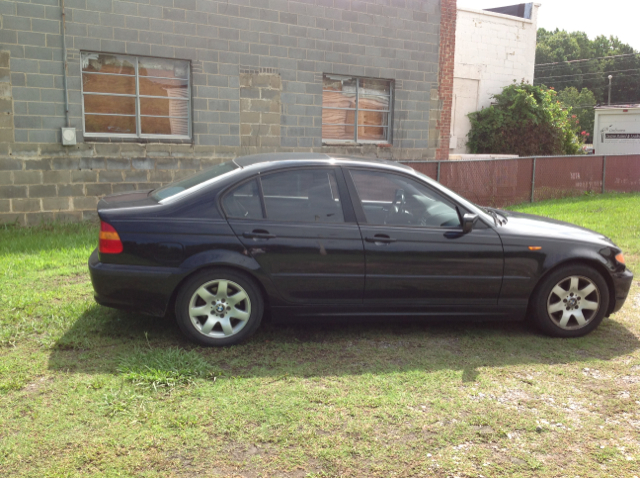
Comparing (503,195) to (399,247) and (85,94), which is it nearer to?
(85,94)

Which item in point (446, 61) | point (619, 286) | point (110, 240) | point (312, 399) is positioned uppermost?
point (446, 61)

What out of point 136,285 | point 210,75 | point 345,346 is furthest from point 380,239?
point 210,75

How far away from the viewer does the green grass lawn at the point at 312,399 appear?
3371 millimetres

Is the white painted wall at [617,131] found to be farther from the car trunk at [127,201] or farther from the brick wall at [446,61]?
the car trunk at [127,201]

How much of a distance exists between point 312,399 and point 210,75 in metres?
8.76

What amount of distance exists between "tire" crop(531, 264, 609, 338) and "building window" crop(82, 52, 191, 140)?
26.5 ft

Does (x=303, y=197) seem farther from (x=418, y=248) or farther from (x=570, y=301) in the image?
(x=570, y=301)

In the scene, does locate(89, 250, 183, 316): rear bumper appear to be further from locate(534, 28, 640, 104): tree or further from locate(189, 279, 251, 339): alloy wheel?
locate(534, 28, 640, 104): tree

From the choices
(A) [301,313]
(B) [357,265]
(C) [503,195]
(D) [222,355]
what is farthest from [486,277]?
(C) [503,195]

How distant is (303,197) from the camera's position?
5160mm

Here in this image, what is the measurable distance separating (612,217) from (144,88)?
963 cm

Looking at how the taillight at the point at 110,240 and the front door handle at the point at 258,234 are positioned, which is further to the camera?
the front door handle at the point at 258,234

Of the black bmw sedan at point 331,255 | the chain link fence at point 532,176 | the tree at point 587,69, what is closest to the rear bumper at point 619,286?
the black bmw sedan at point 331,255

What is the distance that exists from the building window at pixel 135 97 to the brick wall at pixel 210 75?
0.22m
